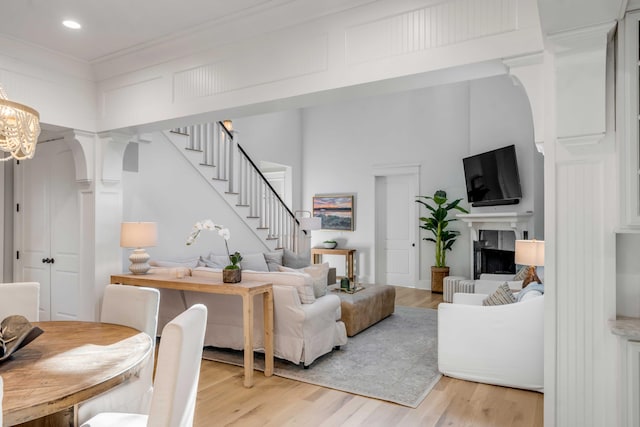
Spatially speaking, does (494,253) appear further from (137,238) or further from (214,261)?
(137,238)

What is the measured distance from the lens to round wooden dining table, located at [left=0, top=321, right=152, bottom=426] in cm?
130

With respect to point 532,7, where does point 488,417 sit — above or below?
below

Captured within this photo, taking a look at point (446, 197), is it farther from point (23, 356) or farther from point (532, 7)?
point (23, 356)

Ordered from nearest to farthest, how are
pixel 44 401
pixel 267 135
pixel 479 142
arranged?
pixel 44 401, pixel 479 142, pixel 267 135

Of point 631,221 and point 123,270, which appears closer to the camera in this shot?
point 631,221

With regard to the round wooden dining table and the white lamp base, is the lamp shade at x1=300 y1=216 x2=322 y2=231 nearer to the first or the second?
the white lamp base

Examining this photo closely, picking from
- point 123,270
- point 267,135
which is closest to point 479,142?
point 267,135

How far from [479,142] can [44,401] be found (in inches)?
256

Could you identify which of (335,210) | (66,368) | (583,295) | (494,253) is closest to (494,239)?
(494,253)

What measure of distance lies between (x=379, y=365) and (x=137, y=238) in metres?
2.56

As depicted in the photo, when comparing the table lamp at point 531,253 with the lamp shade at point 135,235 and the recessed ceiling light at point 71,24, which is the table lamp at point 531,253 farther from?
the recessed ceiling light at point 71,24

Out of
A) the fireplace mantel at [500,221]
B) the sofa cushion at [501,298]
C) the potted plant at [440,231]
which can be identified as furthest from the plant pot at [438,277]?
the sofa cushion at [501,298]

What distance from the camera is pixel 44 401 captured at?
129 centimetres

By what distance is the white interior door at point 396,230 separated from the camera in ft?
25.3
